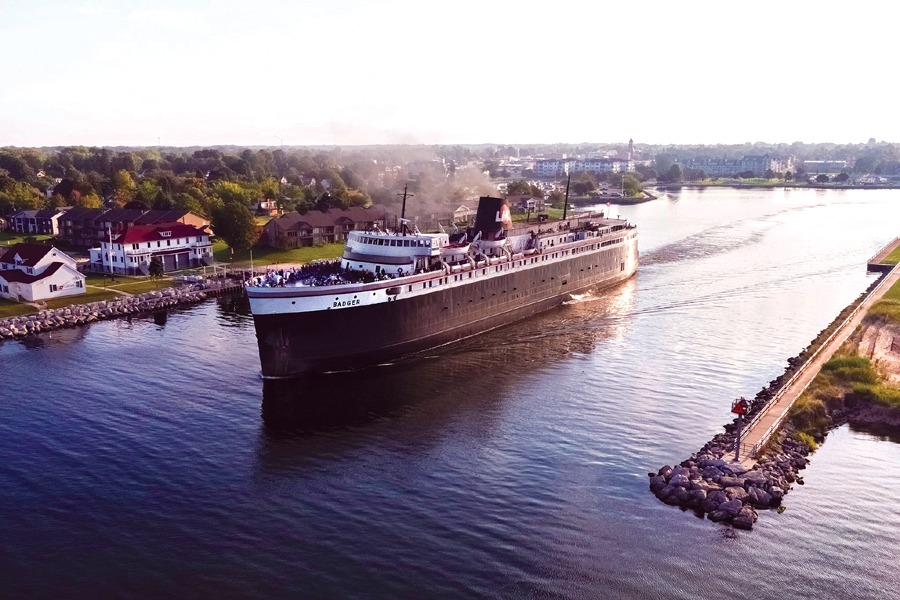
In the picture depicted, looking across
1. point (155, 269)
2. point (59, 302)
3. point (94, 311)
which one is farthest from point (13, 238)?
point (94, 311)

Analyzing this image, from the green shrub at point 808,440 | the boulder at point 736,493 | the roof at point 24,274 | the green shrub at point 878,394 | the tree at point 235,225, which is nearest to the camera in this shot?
the boulder at point 736,493

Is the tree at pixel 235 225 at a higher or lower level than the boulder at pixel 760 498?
higher

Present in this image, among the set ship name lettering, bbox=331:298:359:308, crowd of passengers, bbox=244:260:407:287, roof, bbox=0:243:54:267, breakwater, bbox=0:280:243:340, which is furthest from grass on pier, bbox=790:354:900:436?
roof, bbox=0:243:54:267

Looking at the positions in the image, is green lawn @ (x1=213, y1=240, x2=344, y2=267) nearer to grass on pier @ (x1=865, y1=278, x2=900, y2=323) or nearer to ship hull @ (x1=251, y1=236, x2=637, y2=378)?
ship hull @ (x1=251, y1=236, x2=637, y2=378)

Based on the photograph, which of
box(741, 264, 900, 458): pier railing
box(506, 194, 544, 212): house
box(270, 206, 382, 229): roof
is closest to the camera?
box(741, 264, 900, 458): pier railing

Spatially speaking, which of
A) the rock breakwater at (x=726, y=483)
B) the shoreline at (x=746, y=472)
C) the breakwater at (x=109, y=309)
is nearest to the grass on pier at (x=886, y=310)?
the shoreline at (x=746, y=472)

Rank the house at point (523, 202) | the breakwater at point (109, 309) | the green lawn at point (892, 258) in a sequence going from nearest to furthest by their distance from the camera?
1. the breakwater at point (109, 309)
2. the green lawn at point (892, 258)
3. the house at point (523, 202)

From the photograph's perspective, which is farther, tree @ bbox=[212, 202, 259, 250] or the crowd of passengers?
tree @ bbox=[212, 202, 259, 250]

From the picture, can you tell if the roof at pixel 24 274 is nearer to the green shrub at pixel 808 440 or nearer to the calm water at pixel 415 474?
the calm water at pixel 415 474
